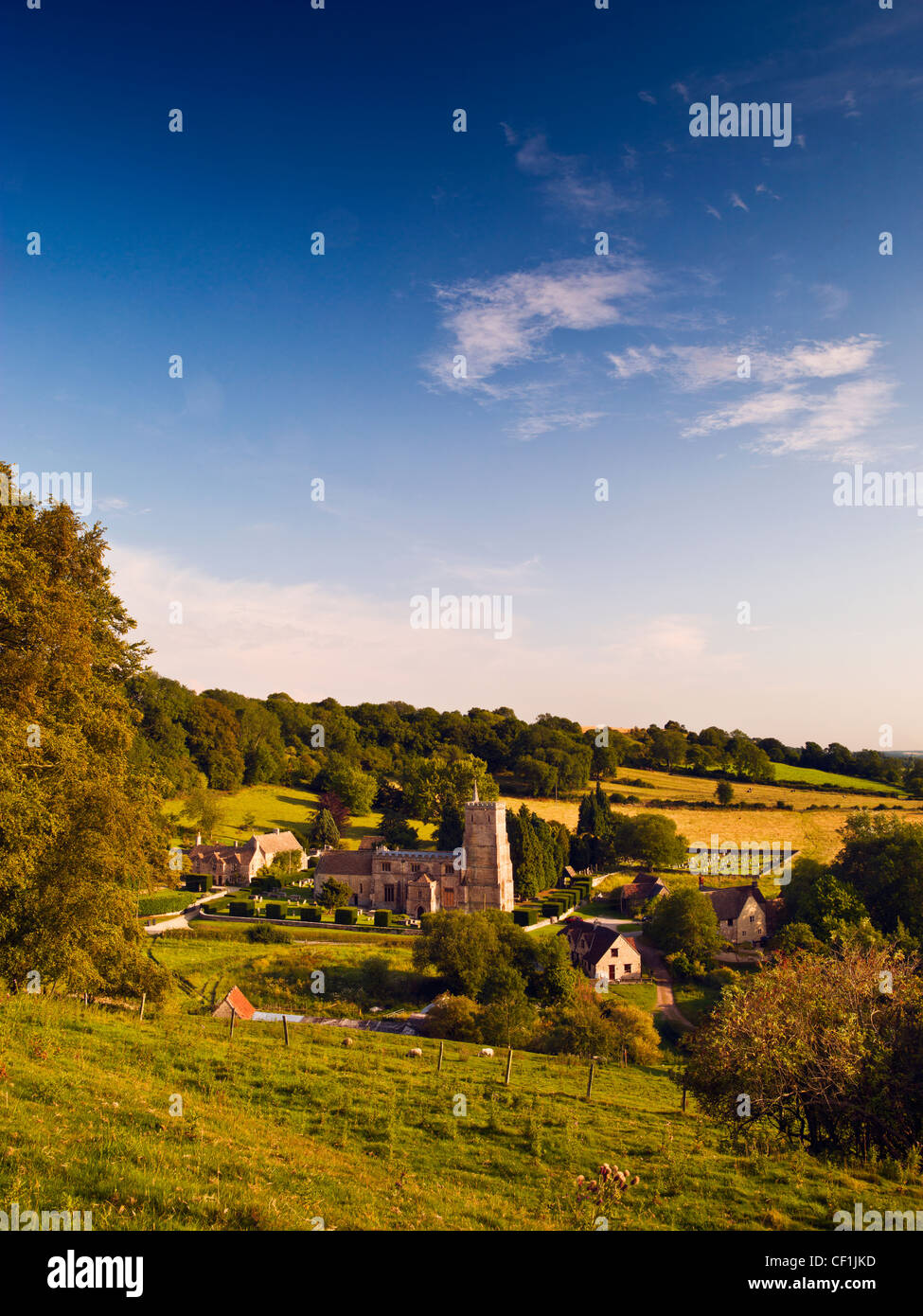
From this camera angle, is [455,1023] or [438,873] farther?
[438,873]

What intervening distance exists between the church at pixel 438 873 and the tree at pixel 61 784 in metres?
43.9

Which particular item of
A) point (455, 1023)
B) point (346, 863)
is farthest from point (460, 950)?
point (346, 863)

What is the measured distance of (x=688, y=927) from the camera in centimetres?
5053

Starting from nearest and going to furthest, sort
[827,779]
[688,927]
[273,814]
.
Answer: [688,927]
[273,814]
[827,779]

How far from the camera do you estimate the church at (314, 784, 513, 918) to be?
64.5 metres

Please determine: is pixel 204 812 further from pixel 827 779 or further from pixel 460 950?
pixel 827 779

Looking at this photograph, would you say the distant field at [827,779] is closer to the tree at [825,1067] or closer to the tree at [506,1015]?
the tree at [506,1015]

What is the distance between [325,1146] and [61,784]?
10509mm

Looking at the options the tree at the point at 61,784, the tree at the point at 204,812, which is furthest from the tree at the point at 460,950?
the tree at the point at 204,812

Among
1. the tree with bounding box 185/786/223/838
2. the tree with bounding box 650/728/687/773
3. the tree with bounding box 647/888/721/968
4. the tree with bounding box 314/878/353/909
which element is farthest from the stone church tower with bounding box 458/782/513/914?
the tree with bounding box 650/728/687/773

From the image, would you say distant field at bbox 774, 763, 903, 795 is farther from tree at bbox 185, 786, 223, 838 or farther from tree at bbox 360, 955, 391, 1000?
tree at bbox 360, 955, 391, 1000

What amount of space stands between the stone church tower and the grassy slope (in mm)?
41630

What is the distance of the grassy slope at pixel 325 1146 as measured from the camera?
8914mm
